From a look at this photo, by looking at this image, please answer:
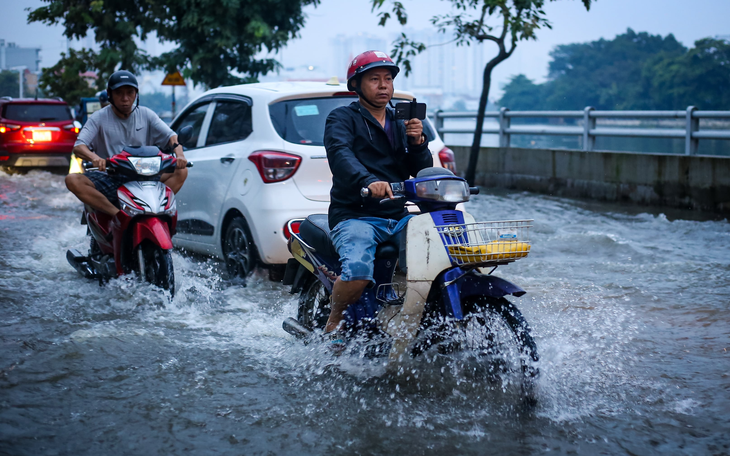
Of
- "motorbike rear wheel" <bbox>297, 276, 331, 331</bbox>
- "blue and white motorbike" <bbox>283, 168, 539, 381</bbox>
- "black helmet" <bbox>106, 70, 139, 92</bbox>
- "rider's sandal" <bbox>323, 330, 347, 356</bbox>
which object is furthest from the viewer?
"black helmet" <bbox>106, 70, 139, 92</bbox>

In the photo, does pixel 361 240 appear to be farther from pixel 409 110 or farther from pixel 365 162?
pixel 409 110

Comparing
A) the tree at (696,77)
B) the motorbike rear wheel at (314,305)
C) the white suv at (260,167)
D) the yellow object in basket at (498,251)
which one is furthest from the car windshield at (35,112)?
the tree at (696,77)

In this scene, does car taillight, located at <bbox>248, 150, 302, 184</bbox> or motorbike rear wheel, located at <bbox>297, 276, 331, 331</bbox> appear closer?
motorbike rear wheel, located at <bbox>297, 276, 331, 331</bbox>

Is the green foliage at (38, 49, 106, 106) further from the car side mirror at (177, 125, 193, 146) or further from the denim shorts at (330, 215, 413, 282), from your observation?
the denim shorts at (330, 215, 413, 282)

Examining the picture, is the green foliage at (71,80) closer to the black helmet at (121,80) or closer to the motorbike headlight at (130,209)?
the black helmet at (121,80)

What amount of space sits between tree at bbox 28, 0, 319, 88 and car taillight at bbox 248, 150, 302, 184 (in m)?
14.0

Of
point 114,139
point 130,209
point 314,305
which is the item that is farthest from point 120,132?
point 314,305

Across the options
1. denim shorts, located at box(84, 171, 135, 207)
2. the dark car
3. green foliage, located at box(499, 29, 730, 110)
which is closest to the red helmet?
denim shorts, located at box(84, 171, 135, 207)

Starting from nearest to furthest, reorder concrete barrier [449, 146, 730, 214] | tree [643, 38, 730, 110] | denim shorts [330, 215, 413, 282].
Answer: denim shorts [330, 215, 413, 282], concrete barrier [449, 146, 730, 214], tree [643, 38, 730, 110]

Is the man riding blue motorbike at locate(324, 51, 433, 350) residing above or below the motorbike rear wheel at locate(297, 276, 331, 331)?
above

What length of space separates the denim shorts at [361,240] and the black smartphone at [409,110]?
52 cm

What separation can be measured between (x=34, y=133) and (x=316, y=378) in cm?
1585

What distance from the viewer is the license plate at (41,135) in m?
18.0

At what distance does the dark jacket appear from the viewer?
407 cm
